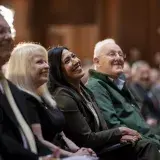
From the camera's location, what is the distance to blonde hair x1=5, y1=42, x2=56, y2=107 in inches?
159

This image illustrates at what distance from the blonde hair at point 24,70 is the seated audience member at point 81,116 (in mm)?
350

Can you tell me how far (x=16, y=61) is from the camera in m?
4.09

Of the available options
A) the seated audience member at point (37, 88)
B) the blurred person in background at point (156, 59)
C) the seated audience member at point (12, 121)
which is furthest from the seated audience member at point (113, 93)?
the blurred person in background at point (156, 59)

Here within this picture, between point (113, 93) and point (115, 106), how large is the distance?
10cm

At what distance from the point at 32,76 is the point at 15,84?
0.14 meters

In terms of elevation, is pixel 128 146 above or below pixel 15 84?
below

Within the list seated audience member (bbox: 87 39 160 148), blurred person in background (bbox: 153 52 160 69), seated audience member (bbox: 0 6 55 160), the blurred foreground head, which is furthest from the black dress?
blurred person in background (bbox: 153 52 160 69)

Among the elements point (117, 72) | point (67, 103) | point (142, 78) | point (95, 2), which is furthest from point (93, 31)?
point (67, 103)

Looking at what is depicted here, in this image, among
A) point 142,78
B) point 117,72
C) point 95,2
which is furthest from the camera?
point 95,2

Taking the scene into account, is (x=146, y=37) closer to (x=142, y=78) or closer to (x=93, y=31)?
(x=93, y=31)

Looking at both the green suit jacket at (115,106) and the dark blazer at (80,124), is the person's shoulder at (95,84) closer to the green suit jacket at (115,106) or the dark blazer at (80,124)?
the green suit jacket at (115,106)

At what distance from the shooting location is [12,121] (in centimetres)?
351

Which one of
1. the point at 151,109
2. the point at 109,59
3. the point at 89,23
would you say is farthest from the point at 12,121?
the point at 89,23

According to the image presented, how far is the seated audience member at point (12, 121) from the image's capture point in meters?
3.46
